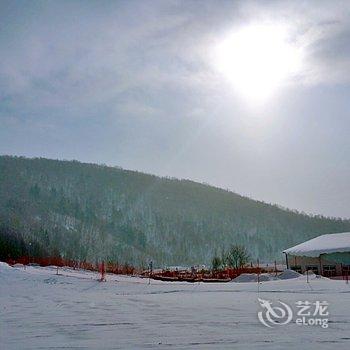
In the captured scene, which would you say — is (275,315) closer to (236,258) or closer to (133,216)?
(236,258)

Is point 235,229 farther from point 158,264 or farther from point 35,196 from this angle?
point 35,196

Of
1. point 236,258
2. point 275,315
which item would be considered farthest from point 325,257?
point 275,315

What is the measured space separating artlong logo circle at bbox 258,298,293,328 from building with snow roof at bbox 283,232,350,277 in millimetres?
31849

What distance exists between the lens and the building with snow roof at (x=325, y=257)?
4303 centimetres

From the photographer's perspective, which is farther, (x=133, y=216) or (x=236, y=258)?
(x=133, y=216)

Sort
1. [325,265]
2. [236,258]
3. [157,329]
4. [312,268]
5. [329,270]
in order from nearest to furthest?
[157,329], [329,270], [325,265], [312,268], [236,258]

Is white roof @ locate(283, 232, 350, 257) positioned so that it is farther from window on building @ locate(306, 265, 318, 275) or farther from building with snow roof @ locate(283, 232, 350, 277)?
window on building @ locate(306, 265, 318, 275)

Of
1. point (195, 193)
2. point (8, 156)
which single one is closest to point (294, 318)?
point (195, 193)

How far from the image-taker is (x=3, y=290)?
22.7 m

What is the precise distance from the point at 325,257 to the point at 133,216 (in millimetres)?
114893

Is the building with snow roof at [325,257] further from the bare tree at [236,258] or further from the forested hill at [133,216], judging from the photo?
the forested hill at [133,216]

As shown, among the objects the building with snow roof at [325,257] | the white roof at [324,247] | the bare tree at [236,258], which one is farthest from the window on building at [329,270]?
the bare tree at [236,258]

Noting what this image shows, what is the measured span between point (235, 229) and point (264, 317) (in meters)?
151

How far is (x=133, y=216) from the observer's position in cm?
15550
